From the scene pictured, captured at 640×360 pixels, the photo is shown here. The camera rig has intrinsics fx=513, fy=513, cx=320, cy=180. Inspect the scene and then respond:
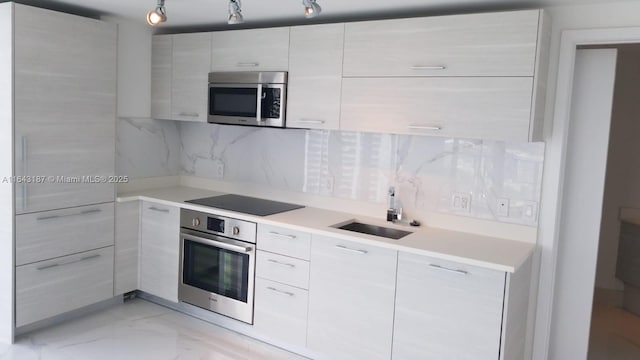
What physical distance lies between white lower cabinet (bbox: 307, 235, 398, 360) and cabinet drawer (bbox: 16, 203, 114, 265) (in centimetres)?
165

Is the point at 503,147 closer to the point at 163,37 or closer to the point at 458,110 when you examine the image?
the point at 458,110

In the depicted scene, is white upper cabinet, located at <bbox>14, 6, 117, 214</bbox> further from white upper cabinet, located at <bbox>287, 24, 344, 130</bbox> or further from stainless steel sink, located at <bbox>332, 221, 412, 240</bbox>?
stainless steel sink, located at <bbox>332, 221, 412, 240</bbox>

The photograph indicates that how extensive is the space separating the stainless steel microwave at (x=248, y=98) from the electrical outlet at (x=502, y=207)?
1.47 metres

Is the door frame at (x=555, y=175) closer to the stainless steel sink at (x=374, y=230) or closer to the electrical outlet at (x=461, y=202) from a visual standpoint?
the electrical outlet at (x=461, y=202)

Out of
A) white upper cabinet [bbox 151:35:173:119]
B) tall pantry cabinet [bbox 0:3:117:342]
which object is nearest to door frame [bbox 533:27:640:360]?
white upper cabinet [bbox 151:35:173:119]

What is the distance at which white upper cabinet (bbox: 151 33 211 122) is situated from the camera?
12.6 ft

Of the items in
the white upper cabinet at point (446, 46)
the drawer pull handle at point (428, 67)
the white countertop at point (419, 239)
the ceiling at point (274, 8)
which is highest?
the ceiling at point (274, 8)

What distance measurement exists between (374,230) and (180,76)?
1923 mm

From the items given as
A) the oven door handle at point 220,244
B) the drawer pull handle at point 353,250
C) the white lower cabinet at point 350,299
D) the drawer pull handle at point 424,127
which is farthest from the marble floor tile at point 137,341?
the drawer pull handle at point 424,127

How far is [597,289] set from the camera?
4.81 metres

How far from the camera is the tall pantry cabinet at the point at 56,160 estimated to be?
3121 mm

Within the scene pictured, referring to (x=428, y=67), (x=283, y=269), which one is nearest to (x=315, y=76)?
(x=428, y=67)
